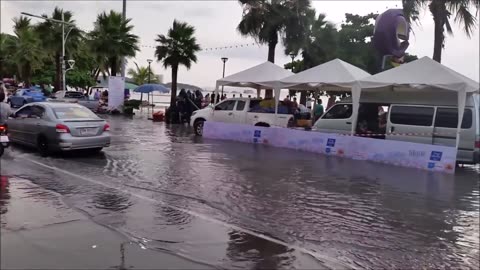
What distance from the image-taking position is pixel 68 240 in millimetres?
5102

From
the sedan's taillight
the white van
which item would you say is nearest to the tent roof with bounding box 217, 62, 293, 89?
the white van

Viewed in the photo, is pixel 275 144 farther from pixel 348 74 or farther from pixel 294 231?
pixel 294 231

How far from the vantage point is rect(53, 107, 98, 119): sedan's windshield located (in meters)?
12.0

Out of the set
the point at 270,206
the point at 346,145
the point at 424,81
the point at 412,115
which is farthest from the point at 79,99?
the point at 270,206

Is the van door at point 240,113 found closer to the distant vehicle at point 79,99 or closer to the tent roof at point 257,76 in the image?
the tent roof at point 257,76

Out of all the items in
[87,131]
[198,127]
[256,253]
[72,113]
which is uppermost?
[72,113]

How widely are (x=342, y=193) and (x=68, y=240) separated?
5.69 meters

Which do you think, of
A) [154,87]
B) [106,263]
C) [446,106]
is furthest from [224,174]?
[154,87]

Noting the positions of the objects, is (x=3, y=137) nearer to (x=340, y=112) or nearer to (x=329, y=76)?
(x=340, y=112)

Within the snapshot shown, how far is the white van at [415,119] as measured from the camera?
13.1 meters

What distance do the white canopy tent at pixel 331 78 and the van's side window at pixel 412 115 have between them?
130 centimetres

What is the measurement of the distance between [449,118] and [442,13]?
325 inches

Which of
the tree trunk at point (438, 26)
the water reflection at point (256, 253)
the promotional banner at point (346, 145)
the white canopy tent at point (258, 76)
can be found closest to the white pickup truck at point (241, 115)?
the promotional banner at point (346, 145)

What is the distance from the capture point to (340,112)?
631 inches
